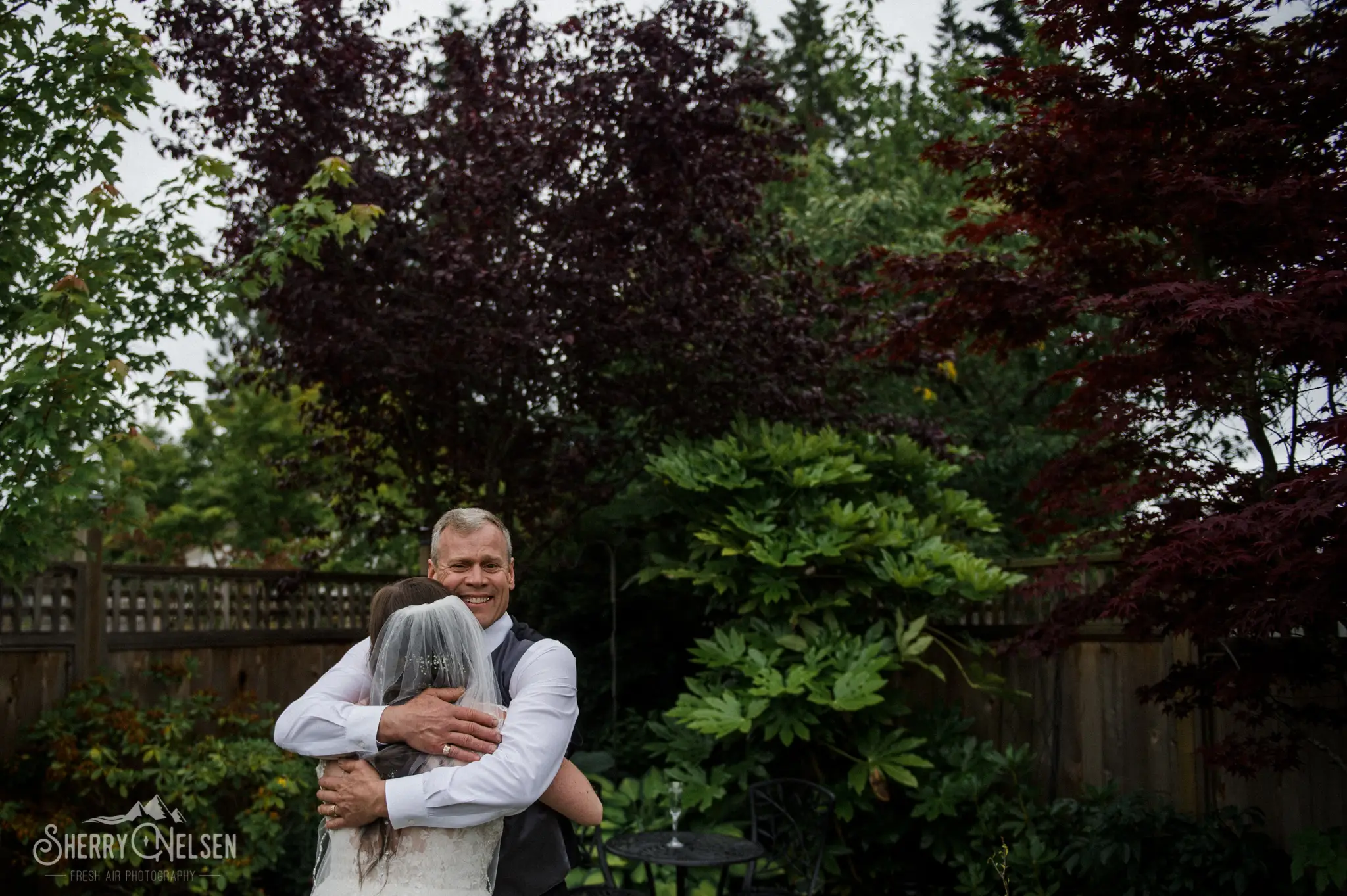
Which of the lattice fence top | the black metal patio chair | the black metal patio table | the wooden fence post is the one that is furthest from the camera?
the wooden fence post

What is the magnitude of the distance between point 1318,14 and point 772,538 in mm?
3304

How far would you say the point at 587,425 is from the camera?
7387 mm

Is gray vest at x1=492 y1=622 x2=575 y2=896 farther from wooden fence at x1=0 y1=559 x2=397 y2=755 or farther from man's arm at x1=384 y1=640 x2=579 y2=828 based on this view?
wooden fence at x1=0 y1=559 x2=397 y2=755

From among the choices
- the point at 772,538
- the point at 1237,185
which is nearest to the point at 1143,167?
the point at 1237,185

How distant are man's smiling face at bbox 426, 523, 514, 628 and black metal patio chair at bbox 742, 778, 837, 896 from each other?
10.7ft

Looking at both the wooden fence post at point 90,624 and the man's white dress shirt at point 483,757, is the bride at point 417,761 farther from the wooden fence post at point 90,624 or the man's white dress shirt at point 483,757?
the wooden fence post at point 90,624

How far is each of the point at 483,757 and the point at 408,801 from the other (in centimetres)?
15

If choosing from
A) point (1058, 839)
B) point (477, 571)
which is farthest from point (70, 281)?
point (1058, 839)

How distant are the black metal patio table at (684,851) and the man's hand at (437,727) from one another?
2701 mm

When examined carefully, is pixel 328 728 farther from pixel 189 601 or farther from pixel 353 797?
pixel 189 601

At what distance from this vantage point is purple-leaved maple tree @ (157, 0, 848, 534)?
21.2 ft

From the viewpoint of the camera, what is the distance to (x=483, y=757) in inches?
82.5

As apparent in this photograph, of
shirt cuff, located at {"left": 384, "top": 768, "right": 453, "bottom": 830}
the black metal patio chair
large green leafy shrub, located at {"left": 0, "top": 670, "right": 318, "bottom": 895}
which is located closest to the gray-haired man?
shirt cuff, located at {"left": 384, "top": 768, "right": 453, "bottom": 830}

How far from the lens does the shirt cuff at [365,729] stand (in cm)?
211
